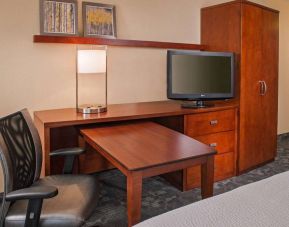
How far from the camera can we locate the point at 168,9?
3.07 metres

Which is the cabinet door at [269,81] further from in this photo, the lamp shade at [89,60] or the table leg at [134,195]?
the table leg at [134,195]

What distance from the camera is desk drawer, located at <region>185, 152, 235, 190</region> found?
2.62 metres

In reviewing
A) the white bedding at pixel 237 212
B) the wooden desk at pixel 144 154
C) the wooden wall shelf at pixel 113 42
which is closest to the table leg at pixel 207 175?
the wooden desk at pixel 144 154

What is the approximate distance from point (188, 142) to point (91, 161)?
135 centimetres

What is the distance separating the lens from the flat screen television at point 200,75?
271 cm

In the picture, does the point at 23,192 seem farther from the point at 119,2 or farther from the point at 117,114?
the point at 119,2

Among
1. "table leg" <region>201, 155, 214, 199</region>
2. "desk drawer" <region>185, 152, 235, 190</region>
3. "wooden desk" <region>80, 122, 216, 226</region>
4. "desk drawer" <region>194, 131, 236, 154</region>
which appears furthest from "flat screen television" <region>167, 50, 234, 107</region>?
"table leg" <region>201, 155, 214, 199</region>

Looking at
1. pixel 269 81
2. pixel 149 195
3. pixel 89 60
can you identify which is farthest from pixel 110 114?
pixel 269 81

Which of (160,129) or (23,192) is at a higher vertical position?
(160,129)

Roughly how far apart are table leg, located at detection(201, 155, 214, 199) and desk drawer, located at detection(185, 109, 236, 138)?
903mm

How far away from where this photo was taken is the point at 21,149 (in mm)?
1646

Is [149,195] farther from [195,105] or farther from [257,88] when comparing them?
[257,88]

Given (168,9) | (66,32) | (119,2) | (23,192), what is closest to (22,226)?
(23,192)

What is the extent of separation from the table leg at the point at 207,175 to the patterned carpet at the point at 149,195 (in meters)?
0.70
